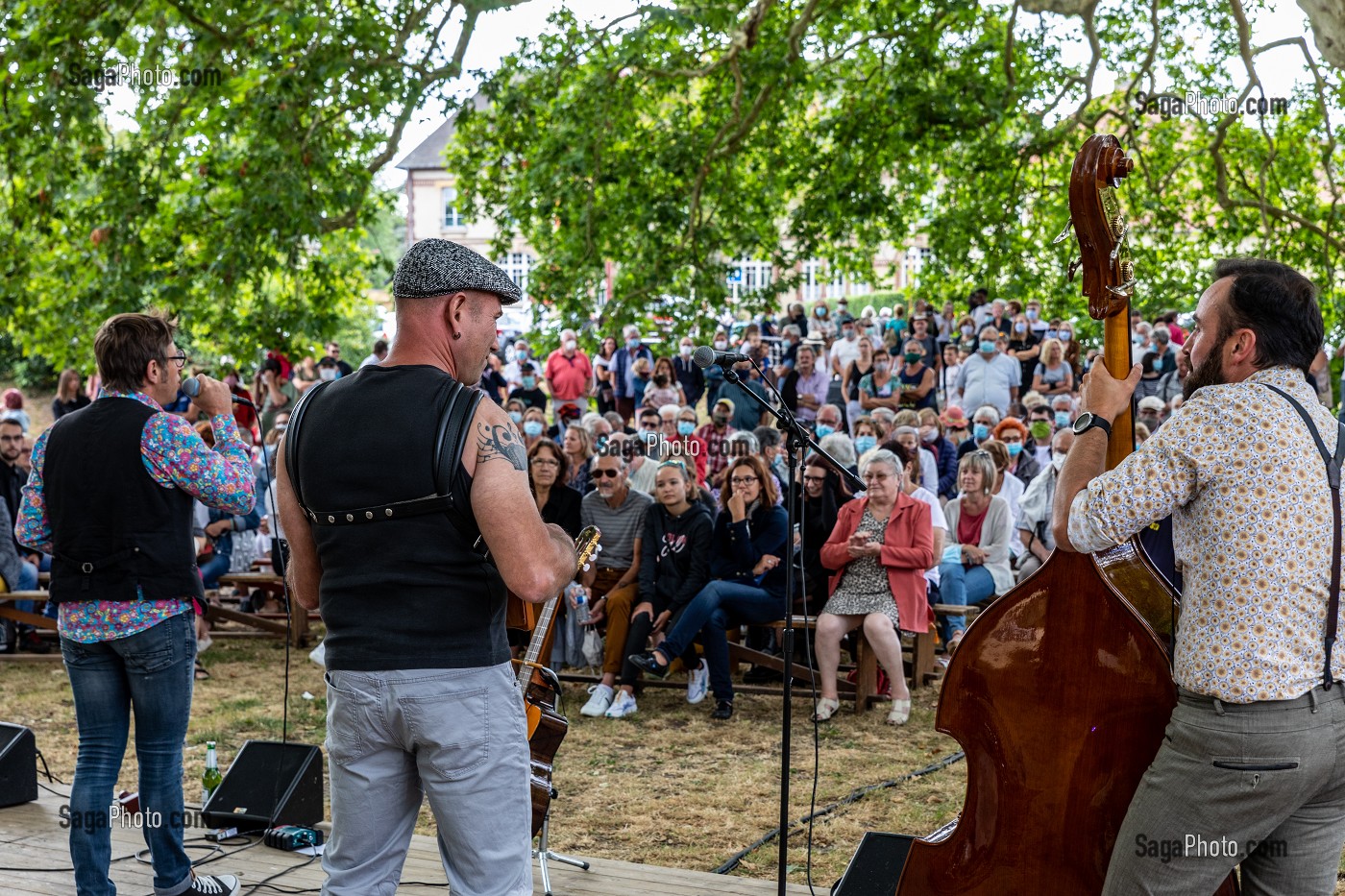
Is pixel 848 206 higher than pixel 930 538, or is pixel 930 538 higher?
pixel 848 206

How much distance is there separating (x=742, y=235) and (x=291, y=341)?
162 inches

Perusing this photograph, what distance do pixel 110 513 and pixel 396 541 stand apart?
1.49 m

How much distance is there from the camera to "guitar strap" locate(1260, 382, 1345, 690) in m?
2.31

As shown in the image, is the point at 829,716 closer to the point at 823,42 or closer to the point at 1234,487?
the point at 1234,487

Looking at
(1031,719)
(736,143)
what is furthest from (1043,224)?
(1031,719)

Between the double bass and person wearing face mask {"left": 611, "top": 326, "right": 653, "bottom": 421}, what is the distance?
1216 centimetres

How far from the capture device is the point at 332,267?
436 inches

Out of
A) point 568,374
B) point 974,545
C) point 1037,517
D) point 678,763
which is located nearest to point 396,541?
point 678,763

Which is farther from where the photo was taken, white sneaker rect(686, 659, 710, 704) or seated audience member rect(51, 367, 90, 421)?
seated audience member rect(51, 367, 90, 421)

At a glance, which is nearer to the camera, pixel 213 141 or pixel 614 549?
pixel 614 549

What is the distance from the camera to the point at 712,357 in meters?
3.51

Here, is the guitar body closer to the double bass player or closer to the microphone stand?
the microphone stand

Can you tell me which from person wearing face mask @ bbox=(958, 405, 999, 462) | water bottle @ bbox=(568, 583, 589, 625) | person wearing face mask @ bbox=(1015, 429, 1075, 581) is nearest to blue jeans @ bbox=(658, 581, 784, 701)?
water bottle @ bbox=(568, 583, 589, 625)

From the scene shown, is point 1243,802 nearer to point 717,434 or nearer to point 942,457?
point 942,457
